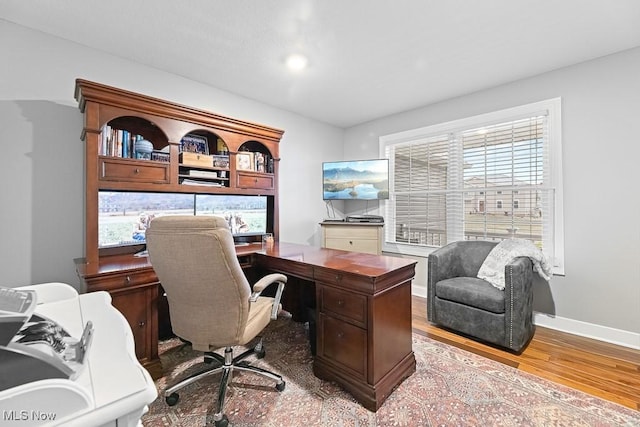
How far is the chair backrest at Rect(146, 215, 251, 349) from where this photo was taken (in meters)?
1.48

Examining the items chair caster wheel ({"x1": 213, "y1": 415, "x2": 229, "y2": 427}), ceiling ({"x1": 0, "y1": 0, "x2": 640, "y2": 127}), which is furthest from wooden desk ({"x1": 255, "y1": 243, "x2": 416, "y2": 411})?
ceiling ({"x1": 0, "y1": 0, "x2": 640, "y2": 127})

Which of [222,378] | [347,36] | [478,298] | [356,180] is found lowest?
[222,378]

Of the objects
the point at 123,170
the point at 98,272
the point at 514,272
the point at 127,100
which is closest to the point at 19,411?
the point at 98,272

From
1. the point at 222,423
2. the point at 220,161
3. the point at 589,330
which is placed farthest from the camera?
the point at 220,161

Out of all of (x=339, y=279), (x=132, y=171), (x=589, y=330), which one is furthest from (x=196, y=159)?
(x=589, y=330)

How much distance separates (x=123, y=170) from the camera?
2166 mm

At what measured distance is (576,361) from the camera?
2.16m

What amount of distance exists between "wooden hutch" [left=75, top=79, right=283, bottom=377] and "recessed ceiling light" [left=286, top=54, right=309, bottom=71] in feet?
2.36

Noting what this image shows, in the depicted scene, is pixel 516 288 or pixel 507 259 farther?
pixel 507 259

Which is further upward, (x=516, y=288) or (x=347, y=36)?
(x=347, y=36)

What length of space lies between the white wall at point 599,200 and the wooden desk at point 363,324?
1885mm

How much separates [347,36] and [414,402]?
2.65m

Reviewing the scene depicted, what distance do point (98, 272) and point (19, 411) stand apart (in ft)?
5.31

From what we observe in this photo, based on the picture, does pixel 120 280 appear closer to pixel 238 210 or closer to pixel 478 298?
pixel 238 210
